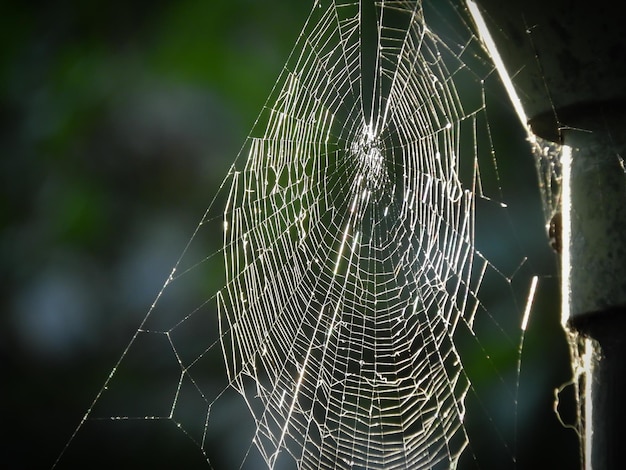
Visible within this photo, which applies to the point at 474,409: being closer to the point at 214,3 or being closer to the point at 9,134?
the point at 214,3

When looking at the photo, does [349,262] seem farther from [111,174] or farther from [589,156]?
[589,156]

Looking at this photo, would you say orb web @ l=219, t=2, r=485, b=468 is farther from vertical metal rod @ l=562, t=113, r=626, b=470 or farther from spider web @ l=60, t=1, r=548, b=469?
vertical metal rod @ l=562, t=113, r=626, b=470

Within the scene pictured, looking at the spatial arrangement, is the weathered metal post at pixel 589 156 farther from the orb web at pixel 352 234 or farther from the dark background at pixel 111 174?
the dark background at pixel 111 174

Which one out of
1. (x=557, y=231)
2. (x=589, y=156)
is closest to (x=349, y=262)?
(x=557, y=231)

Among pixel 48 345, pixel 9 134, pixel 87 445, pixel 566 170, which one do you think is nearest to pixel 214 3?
pixel 9 134

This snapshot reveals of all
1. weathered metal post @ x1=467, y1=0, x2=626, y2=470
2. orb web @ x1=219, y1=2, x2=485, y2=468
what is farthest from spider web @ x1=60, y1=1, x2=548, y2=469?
weathered metal post @ x1=467, y1=0, x2=626, y2=470

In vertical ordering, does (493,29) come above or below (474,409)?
above
